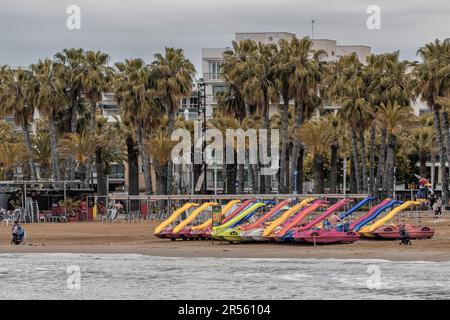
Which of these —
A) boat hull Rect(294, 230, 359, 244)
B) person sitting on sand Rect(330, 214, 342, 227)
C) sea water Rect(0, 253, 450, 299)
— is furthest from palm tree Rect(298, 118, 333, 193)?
sea water Rect(0, 253, 450, 299)

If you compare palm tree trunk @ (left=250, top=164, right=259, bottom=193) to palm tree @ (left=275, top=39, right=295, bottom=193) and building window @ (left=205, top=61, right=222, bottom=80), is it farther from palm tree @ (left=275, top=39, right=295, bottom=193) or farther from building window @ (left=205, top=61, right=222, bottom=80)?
building window @ (left=205, top=61, right=222, bottom=80)

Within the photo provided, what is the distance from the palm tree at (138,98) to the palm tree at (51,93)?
200 inches

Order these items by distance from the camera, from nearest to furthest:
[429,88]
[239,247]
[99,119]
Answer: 1. [239,247]
2. [429,88]
3. [99,119]

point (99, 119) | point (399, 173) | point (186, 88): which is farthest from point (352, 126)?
point (399, 173)

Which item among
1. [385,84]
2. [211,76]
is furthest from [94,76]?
[211,76]

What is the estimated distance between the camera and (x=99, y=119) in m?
98.8

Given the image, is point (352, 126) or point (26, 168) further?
point (26, 168)

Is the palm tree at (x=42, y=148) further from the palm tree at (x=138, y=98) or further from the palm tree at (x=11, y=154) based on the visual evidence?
the palm tree at (x=138, y=98)

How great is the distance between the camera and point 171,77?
8619cm

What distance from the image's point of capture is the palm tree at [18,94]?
89.5 m

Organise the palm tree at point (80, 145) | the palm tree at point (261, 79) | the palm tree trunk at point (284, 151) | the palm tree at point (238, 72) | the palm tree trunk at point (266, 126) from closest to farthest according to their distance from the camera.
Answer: the palm tree at point (261, 79)
the palm tree trunk at point (284, 151)
the palm tree trunk at point (266, 126)
the palm tree at point (238, 72)
the palm tree at point (80, 145)

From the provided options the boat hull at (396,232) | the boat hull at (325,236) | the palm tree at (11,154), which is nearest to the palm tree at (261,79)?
the palm tree at (11,154)
